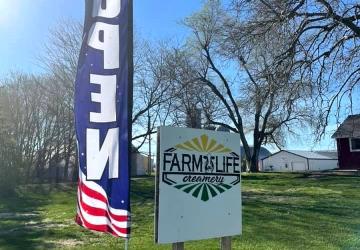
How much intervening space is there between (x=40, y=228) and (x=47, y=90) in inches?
942

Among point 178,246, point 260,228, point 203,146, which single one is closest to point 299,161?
point 260,228

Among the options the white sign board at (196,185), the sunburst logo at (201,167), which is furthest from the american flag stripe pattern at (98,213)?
the sunburst logo at (201,167)

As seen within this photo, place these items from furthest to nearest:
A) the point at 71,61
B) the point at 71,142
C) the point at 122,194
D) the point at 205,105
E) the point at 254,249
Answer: the point at 205,105 < the point at 71,142 < the point at 71,61 < the point at 254,249 < the point at 122,194

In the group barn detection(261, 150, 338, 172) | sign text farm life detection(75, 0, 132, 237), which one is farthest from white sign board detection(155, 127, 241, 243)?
barn detection(261, 150, 338, 172)

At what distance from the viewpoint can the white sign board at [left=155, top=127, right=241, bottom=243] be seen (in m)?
4.75

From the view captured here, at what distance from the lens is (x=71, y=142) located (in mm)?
37594

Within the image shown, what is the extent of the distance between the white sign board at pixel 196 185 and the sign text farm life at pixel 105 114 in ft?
1.18

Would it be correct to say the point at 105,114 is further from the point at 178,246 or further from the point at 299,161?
the point at 299,161

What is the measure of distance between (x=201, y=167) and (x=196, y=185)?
0.20 metres

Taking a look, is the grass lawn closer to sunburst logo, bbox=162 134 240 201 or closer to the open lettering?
sunburst logo, bbox=162 134 240 201

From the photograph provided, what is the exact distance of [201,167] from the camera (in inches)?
199

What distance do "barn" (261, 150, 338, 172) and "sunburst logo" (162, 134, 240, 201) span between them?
69.9 m

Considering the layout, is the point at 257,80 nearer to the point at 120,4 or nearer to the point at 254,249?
the point at 254,249

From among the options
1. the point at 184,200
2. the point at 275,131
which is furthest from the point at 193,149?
the point at 275,131
